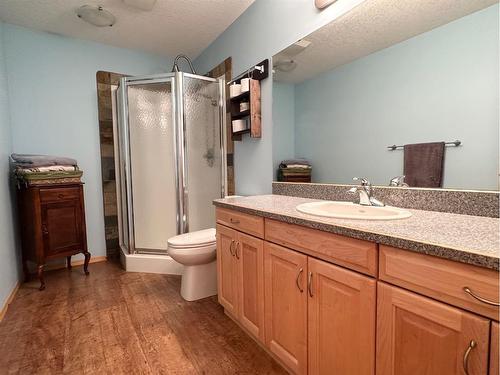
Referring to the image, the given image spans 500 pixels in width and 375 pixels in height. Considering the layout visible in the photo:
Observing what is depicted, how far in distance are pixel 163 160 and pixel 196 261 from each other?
47.7 inches

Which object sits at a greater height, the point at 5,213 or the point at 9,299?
the point at 5,213

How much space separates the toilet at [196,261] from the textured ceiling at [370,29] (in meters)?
1.37

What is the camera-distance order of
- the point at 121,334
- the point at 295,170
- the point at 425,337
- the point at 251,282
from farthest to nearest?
the point at 295,170, the point at 121,334, the point at 251,282, the point at 425,337

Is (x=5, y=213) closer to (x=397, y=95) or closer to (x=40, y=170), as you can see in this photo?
(x=40, y=170)

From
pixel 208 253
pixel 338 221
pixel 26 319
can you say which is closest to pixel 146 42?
pixel 208 253

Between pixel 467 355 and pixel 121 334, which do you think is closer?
pixel 467 355

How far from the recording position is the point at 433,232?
2.50 feet

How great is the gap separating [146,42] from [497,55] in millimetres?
2985

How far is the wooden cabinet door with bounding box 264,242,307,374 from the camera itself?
3.62 ft

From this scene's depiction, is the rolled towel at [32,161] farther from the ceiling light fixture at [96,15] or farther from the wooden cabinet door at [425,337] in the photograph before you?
the wooden cabinet door at [425,337]

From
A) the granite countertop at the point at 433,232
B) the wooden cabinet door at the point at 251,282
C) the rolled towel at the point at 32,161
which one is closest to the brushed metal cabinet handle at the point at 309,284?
the granite countertop at the point at 433,232

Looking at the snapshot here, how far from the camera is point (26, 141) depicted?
2.48m

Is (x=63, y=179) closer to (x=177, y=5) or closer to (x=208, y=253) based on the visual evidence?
(x=208, y=253)

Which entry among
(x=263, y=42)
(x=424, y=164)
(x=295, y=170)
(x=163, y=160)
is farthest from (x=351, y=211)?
(x=163, y=160)
